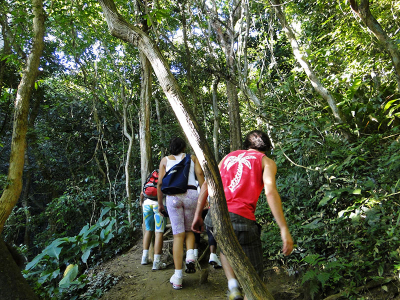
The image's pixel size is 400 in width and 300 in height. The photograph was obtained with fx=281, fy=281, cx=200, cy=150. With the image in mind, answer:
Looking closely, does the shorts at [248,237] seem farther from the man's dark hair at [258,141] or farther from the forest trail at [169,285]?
the forest trail at [169,285]

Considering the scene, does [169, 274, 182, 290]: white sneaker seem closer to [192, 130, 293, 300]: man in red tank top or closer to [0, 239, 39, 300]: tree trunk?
[192, 130, 293, 300]: man in red tank top

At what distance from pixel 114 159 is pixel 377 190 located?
26.1 feet

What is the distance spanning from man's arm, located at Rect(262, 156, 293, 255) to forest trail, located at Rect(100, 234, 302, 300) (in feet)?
5.28

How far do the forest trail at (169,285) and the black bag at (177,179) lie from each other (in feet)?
3.95

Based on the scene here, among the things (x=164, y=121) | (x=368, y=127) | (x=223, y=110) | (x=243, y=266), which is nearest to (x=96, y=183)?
(x=164, y=121)

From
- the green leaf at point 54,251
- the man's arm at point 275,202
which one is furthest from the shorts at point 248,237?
the green leaf at point 54,251

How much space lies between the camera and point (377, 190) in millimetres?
3514

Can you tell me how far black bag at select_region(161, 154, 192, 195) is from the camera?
3430 mm

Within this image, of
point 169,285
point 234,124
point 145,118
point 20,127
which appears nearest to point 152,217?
point 169,285

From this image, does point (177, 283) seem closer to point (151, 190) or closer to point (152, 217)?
point (152, 217)

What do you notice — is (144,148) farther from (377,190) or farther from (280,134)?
(377,190)

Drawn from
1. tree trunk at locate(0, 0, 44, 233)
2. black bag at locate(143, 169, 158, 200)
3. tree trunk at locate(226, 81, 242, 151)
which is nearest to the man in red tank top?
black bag at locate(143, 169, 158, 200)

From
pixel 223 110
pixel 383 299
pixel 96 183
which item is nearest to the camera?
pixel 383 299

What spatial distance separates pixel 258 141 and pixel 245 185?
45 cm
